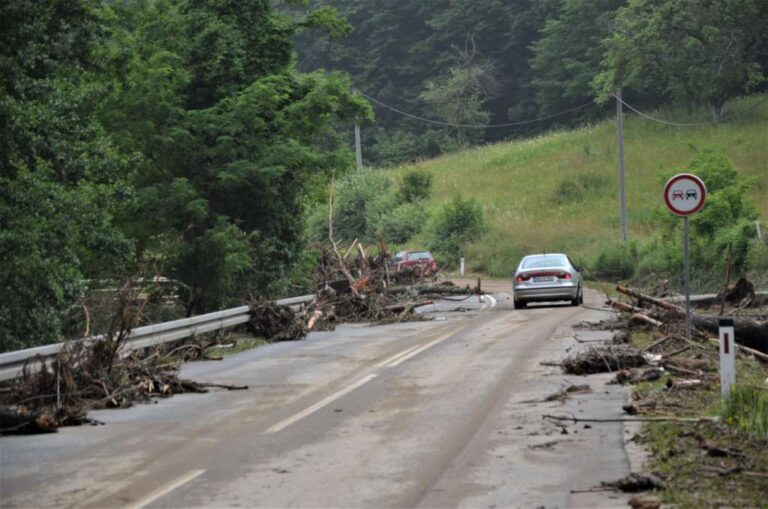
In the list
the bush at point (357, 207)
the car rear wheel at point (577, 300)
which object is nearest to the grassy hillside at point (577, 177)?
the bush at point (357, 207)

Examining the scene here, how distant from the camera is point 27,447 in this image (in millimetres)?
11461

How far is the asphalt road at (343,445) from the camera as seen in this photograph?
880 centimetres

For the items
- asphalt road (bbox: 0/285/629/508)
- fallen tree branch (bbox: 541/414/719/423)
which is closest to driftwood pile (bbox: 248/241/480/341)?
asphalt road (bbox: 0/285/629/508)

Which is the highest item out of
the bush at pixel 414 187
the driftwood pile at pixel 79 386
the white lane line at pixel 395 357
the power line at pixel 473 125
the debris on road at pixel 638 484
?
the power line at pixel 473 125

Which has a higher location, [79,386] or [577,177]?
[577,177]

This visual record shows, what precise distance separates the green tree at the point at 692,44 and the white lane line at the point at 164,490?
69.0 meters

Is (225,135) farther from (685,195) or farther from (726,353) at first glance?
(726,353)

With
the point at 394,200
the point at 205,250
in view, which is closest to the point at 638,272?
the point at 205,250

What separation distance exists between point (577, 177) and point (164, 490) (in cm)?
6645

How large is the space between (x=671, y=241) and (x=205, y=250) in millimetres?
22077

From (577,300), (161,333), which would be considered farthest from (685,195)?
(577,300)

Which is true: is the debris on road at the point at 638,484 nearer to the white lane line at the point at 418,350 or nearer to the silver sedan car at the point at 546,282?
the white lane line at the point at 418,350

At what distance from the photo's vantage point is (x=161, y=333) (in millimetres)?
18750

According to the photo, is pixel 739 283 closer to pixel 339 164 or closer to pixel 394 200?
pixel 339 164
